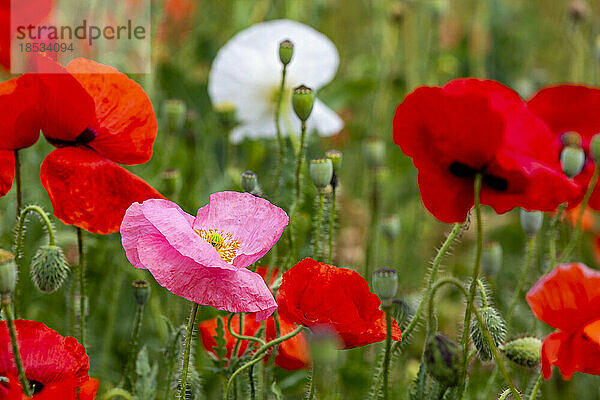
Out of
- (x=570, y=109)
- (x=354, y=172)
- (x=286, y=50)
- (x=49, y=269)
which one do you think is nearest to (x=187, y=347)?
(x=49, y=269)

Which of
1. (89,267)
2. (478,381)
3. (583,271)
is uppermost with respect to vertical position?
(583,271)

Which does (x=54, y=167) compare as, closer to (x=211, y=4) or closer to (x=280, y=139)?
(x=280, y=139)

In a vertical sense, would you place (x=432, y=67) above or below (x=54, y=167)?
above

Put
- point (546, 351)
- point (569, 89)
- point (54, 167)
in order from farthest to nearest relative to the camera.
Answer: point (569, 89) < point (54, 167) < point (546, 351)

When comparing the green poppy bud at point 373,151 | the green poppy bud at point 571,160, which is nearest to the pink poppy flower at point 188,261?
the green poppy bud at point 571,160

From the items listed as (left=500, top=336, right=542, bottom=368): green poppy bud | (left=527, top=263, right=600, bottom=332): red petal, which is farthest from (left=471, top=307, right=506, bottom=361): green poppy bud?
(left=527, top=263, right=600, bottom=332): red petal

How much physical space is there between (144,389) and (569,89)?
0.61 m

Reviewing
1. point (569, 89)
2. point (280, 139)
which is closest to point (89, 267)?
point (280, 139)

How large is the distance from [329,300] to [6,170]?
1.17ft

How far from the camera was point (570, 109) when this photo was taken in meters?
1.00

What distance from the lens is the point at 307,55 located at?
147 cm

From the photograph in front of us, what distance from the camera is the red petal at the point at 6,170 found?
0.81 meters

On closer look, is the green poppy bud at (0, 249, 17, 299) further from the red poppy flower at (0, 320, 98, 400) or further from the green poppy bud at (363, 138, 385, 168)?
the green poppy bud at (363, 138, 385, 168)

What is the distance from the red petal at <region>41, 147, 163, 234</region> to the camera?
827 mm
